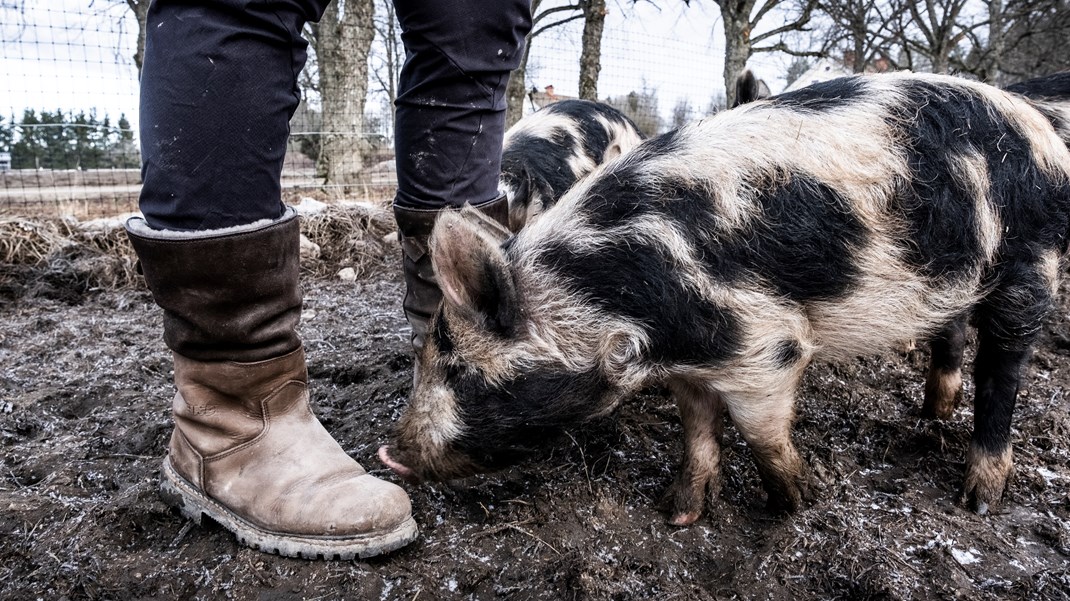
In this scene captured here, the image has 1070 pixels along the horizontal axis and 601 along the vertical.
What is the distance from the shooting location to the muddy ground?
1.72m

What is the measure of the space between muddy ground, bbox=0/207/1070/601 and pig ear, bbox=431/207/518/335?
24.5 inches

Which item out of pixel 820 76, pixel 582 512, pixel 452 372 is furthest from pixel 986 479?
pixel 452 372

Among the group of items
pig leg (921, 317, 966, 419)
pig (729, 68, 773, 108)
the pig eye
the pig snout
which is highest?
pig (729, 68, 773, 108)

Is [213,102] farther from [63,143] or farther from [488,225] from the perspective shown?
[63,143]

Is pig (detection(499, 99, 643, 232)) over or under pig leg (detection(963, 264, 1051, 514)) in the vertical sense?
over

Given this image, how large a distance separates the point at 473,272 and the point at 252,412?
0.72 m

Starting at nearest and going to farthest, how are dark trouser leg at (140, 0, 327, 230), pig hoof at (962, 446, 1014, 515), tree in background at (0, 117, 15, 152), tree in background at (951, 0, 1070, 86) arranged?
1. dark trouser leg at (140, 0, 327, 230)
2. pig hoof at (962, 446, 1014, 515)
3. tree in background at (0, 117, 15, 152)
4. tree in background at (951, 0, 1070, 86)

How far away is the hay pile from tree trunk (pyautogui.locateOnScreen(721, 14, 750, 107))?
9.35 metres

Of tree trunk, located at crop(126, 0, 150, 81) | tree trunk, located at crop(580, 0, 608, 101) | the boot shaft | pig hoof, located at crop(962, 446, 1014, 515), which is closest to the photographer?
the boot shaft

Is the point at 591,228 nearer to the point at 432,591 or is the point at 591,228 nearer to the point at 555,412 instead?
the point at 555,412

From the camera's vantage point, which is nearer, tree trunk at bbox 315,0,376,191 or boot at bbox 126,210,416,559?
boot at bbox 126,210,416,559

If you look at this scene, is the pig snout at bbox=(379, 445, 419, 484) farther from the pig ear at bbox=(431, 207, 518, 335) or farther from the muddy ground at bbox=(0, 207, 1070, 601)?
the pig ear at bbox=(431, 207, 518, 335)

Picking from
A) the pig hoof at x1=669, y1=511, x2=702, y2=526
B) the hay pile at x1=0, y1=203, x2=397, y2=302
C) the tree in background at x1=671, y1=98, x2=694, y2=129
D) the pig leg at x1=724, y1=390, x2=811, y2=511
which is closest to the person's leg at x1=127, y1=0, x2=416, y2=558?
the pig hoof at x1=669, y1=511, x2=702, y2=526

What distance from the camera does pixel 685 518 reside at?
2.08 m
